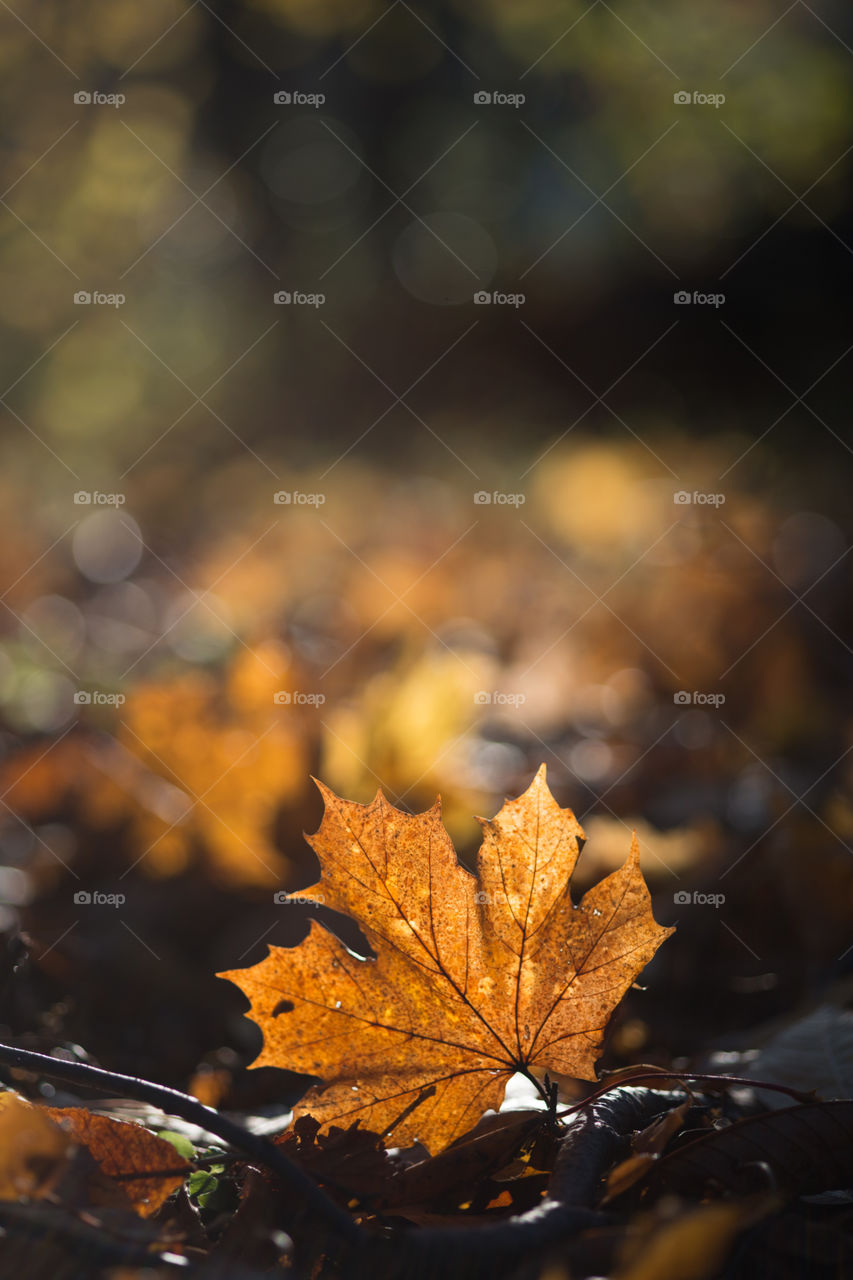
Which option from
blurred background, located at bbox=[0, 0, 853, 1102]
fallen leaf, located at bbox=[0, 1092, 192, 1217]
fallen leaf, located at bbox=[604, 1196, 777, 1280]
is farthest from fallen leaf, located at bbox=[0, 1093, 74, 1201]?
blurred background, located at bbox=[0, 0, 853, 1102]

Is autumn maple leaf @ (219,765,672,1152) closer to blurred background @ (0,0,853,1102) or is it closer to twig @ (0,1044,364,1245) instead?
twig @ (0,1044,364,1245)

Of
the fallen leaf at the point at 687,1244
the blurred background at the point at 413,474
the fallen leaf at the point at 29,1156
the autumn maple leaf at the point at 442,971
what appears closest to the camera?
the fallen leaf at the point at 687,1244

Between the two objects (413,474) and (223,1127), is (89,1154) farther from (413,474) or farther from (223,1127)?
(413,474)

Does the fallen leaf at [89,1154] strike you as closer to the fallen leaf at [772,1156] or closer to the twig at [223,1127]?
the twig at [223,1127]

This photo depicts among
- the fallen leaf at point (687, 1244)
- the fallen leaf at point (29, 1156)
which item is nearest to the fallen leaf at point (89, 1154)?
the fallen leaf at point (29, 1156)

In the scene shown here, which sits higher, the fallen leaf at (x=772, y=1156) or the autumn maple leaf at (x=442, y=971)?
the autumn maple leaf at (x=442, y=971)

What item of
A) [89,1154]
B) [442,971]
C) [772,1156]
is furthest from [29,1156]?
[772,1156]
